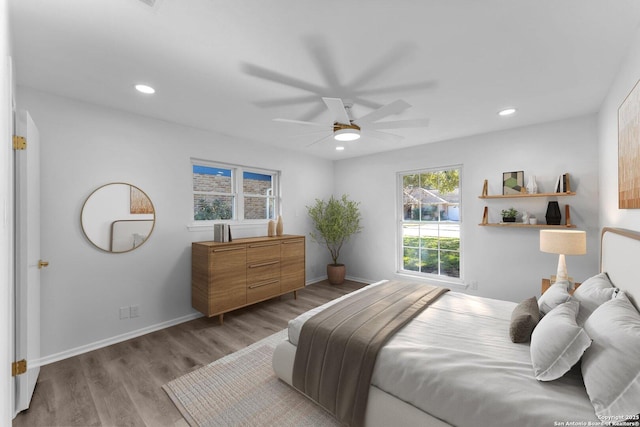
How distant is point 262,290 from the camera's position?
3715 millimetres

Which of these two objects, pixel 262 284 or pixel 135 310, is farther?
pixel 262 284

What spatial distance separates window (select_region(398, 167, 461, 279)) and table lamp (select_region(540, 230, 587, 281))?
160cm

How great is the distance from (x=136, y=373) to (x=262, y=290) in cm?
164

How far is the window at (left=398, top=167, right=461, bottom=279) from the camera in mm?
4344

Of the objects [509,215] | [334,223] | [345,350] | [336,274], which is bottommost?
[336,274]

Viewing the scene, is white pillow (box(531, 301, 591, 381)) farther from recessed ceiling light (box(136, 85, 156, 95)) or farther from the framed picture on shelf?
recessed ceiling light (box(136, 85, 156, 95))

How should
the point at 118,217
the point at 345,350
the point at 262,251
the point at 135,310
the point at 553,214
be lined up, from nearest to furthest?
1. the point at 345,350
2. the point at 118,217
3. the point at 135,310
4. the point at 553,214
5. the point at 262,251

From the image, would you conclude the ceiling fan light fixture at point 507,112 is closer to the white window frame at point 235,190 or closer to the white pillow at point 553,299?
the white pillow at point 553,299

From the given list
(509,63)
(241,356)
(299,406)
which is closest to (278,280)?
(241,356)

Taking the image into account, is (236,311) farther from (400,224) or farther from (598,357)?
(598,357)

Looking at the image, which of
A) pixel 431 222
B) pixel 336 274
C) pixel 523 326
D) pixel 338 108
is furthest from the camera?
pixel 336 274

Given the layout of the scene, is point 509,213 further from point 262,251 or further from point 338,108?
point 262,251

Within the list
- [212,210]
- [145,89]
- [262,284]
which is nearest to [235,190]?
[212,210]

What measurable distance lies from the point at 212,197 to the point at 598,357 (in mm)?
3959
